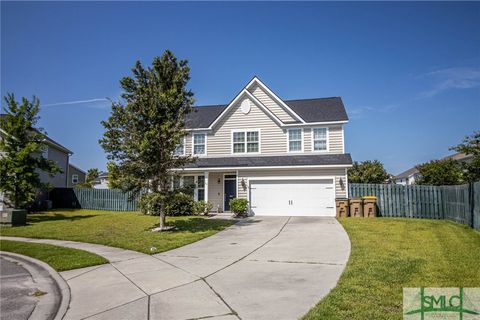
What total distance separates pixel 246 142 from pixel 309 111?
4.99 m

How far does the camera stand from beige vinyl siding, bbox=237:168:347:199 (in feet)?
65.2

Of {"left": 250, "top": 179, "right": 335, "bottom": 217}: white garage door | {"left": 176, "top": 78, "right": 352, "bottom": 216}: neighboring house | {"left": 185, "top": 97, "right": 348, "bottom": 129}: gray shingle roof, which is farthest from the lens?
{"left": 185, "top": 97, "right": 348, "bottom": 129}: gray shingle roof

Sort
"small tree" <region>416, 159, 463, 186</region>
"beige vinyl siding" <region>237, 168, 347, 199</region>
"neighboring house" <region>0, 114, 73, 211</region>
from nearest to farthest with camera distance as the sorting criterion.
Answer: "beige vinyl siding" <region>237, 168, 347, 199</region>, "neighboring house" <region>0, 114, 73, 211</region>, "small tree" <region>416, 159, 463, 186</region>

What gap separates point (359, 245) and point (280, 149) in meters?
12.7

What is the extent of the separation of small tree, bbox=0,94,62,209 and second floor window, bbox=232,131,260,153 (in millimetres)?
11796

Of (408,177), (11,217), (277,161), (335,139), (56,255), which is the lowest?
(56,255)

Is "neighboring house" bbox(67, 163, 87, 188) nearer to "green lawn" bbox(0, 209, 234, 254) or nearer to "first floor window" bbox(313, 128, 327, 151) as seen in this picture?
"green lawn" bbox(0, 209, 234, 254)

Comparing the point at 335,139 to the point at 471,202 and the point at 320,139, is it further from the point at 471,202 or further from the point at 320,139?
the point at 471,202

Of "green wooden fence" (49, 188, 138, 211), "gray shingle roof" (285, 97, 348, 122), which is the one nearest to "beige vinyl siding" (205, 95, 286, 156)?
"gray shingle roof" (285, 97, 348, 122)

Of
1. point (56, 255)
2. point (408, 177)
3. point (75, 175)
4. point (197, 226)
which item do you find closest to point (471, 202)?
point (197, 226)

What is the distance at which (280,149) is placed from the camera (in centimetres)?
2220

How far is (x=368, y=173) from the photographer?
117ft

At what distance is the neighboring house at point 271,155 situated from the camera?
66.2ft

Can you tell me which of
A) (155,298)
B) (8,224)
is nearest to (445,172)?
(155,298)
